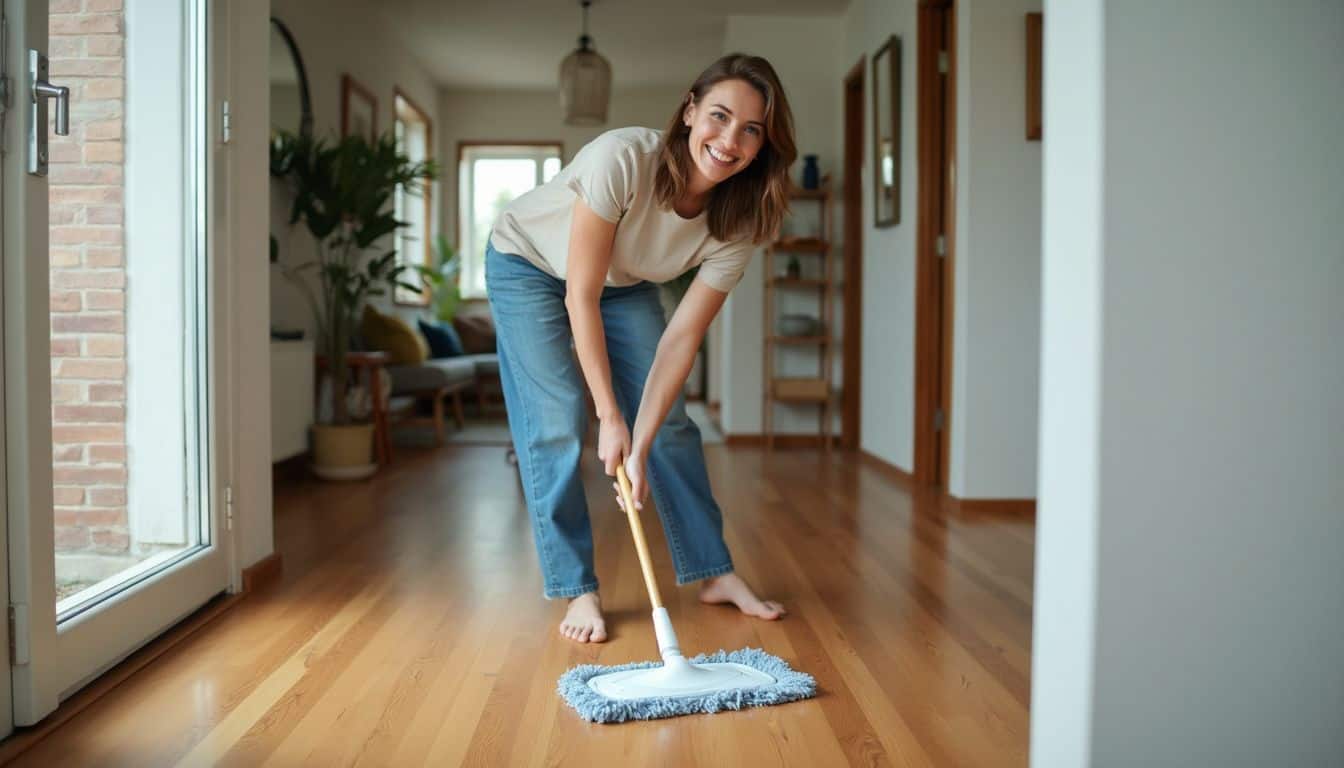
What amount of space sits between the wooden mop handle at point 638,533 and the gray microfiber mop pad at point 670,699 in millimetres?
117

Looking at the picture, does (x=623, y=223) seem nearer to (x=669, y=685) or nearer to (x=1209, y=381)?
(x=669, y=685)

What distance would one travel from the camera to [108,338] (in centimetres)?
171

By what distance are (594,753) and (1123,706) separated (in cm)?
67

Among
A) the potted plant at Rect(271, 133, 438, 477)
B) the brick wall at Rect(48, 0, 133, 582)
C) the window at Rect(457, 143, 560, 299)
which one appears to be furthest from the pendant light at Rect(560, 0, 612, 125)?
the window at Rect(457, 143, 560, 299)

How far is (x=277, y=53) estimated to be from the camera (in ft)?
13.6

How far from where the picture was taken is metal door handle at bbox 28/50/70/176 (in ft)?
4.40

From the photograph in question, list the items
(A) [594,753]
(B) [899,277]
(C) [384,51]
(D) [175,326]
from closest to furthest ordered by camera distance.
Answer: (A) [594,753]
(D) [175,326]
(B) [899,277]
(C) [384,51]

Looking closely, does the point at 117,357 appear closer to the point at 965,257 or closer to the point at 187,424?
the point at 187,424

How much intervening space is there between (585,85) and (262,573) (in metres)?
2.97

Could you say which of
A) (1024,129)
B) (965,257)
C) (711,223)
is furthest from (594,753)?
(1024,129)

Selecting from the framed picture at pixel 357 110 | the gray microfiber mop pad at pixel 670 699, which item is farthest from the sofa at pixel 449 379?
the gray microfiber mop pad at pixel 670 699

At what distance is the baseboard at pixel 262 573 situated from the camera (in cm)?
211

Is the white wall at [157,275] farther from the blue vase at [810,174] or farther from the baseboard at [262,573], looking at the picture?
the blue vase at [810,174]

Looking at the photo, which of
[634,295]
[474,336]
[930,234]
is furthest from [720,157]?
[474,336]
